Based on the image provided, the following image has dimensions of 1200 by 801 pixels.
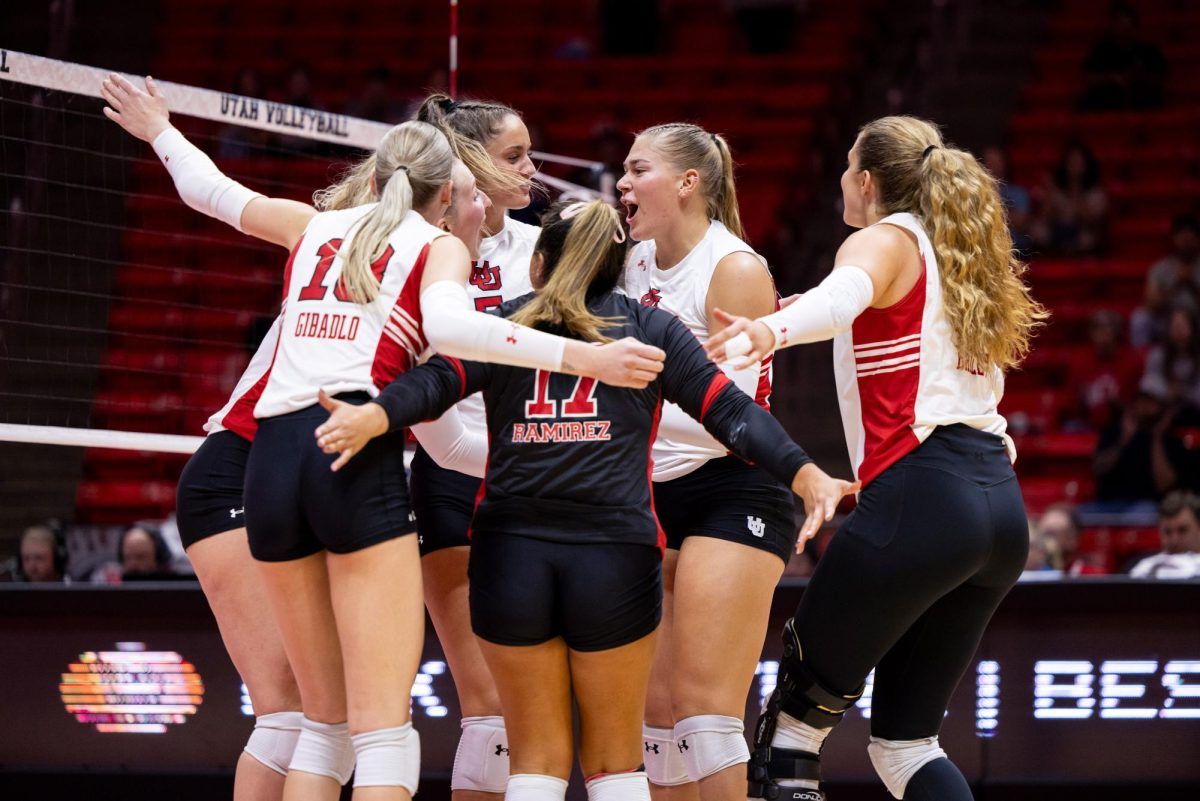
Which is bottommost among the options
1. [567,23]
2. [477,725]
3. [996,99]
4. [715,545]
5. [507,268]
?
[477,725]

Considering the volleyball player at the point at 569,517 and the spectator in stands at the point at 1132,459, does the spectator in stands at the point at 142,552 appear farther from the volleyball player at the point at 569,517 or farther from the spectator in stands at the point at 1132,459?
the spectator in stands at the point at 1132,459

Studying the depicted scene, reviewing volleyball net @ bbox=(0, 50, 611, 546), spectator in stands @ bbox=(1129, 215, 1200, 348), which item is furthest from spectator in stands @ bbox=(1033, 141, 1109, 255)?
volleyball net @ bbox=(0, 50, 611, 546)

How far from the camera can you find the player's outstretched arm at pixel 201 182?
426cm

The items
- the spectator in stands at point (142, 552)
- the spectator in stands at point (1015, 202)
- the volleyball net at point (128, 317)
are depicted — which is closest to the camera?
the spectator in stands at point (142, 552)

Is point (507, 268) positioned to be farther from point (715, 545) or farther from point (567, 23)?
point (567, 23)

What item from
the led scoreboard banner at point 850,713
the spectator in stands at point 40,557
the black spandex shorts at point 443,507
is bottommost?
the led scoreboard banner at point 850,713

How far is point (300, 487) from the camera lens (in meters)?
3.80

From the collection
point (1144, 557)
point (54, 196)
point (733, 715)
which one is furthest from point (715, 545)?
point (54, 196)

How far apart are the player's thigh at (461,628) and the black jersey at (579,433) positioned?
617 millimetres

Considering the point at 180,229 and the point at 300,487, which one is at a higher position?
the point at 180,229

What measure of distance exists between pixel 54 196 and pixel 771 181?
5.79 metres

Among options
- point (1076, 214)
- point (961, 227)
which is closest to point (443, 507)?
point (961, 227)

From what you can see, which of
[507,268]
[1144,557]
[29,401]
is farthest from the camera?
[29,401]

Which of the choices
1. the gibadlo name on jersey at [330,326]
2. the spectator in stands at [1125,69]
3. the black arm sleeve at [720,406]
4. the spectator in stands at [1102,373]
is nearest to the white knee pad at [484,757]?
the black arm sleeve at [720,406]
